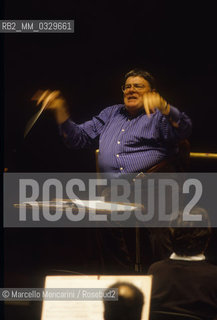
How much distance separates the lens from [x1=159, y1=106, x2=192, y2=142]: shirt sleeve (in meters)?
3.01

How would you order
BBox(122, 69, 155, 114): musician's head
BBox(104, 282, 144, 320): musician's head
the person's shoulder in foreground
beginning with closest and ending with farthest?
BBox(104, 282, 144, 320): musician's head → the person's shoulder in foreground → BBox(122, 69, 155, 114): musician's head

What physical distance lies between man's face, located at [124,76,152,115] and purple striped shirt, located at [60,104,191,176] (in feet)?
0.17

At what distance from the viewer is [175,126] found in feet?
9.89

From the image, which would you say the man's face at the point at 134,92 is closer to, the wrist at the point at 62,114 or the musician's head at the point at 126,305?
the wrist at the point at 62,114

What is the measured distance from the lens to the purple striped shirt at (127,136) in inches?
119

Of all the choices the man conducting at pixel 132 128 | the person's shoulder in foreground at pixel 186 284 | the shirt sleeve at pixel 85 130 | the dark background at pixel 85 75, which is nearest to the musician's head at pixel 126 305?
the person's shoulder in foreground at pixel 186 284

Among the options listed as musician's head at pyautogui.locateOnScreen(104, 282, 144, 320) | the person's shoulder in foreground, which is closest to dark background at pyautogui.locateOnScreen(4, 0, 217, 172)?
the person's shoulder in foreground

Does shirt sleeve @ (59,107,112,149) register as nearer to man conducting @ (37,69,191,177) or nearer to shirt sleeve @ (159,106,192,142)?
man conducting @ (37,69,191,177)

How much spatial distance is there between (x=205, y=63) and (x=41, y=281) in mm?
1978

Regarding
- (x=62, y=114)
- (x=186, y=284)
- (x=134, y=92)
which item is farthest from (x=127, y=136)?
(x=186, y=284)

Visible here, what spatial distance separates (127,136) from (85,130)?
0.34 m

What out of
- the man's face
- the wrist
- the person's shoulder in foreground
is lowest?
the person's shoulder in foreground

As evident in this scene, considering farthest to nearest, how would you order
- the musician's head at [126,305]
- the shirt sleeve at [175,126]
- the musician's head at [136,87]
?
1. the musician's head at [136,87]
2. the shirt sleeve at [175,126]
3. the musician's head at [126,305]

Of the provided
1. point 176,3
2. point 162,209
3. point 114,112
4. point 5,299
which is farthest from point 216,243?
point 176,3
